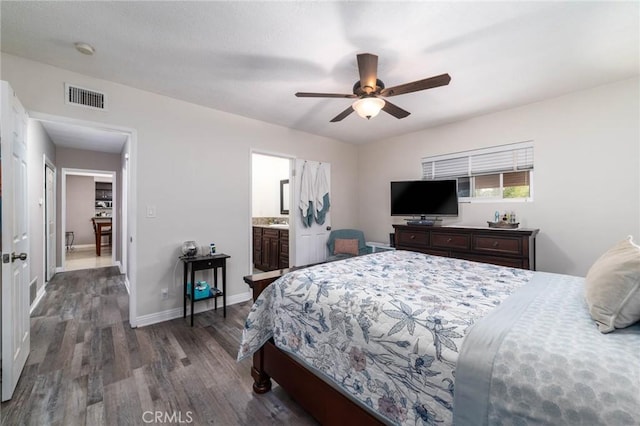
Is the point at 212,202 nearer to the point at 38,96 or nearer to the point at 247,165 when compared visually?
the point at 247,165

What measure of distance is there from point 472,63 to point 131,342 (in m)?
3.95

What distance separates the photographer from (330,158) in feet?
15.7

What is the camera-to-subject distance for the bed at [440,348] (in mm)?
791

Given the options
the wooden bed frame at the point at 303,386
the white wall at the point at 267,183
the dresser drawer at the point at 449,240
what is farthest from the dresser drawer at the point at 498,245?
the white wall at the point at 267,183

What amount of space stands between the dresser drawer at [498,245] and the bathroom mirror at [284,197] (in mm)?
3588

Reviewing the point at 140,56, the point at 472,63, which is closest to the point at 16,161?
the point at 140,56

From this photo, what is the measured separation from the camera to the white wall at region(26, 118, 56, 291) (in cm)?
327

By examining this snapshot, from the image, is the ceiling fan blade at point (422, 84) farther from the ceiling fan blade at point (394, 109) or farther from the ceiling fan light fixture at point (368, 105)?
the ceiling fan blade at point (394, 109)

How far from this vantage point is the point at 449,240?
11.2 ft

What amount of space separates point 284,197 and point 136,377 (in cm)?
409

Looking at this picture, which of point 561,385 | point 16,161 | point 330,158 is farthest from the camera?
point 330,158

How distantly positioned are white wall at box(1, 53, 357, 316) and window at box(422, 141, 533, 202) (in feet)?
8.37

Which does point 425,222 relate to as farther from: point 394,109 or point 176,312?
point 176,312

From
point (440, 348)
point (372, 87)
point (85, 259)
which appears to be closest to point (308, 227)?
point (372, 87)
